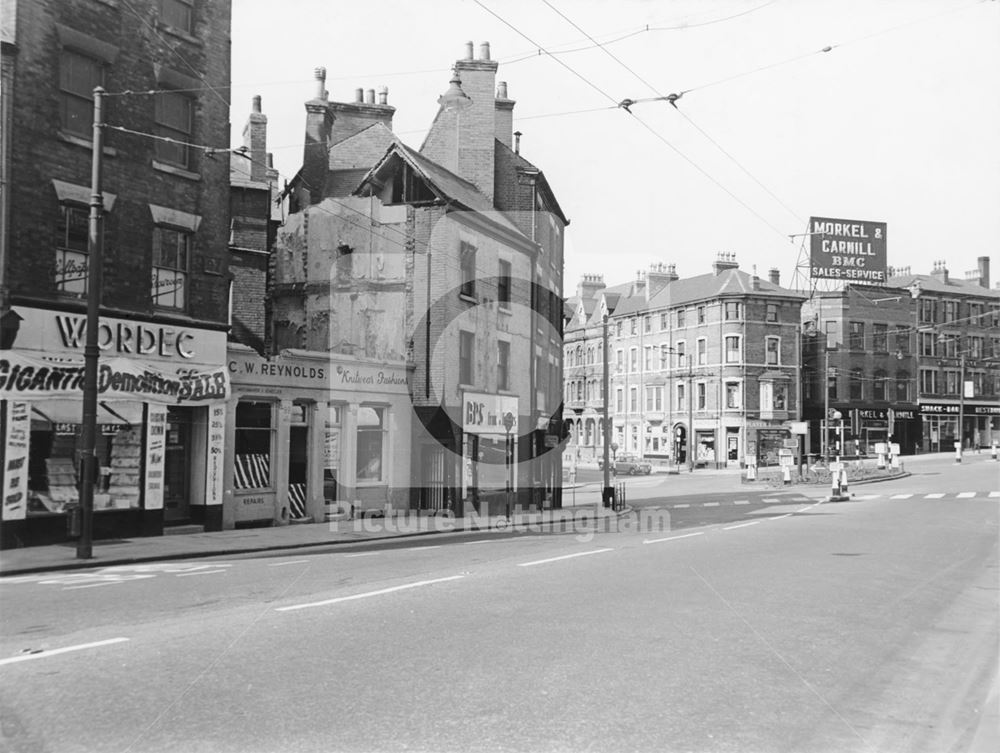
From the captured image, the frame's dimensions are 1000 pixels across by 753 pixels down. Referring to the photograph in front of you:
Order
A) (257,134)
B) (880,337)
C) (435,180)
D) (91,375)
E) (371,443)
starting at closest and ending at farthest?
(91,375)
(371,443)
(435,180)
(257,134)
(880,337)

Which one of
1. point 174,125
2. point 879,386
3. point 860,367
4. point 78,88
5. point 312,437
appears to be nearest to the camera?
point 78,88

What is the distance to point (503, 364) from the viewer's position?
1225 inches

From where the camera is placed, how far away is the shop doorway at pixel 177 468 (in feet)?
65.5

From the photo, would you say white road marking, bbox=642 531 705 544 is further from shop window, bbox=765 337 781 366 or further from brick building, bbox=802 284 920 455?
brick building, bbox=802 284 920 455

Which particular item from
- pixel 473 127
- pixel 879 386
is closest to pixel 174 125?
pixel 473 127

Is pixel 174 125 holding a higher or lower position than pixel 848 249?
lower

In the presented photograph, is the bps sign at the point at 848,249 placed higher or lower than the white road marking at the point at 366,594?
higher

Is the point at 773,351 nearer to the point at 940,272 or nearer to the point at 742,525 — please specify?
the point at 940,272

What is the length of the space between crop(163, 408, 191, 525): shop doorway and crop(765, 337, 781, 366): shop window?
54450mm

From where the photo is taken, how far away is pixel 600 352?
80312 millimetres

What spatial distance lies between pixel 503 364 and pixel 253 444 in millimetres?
11325

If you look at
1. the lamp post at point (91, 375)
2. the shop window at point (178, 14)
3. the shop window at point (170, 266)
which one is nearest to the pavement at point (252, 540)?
the lamp post at point (91, 375)

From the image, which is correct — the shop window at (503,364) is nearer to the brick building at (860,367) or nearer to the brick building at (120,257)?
the brick building at (120,257)

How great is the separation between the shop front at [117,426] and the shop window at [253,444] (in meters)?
1.05
